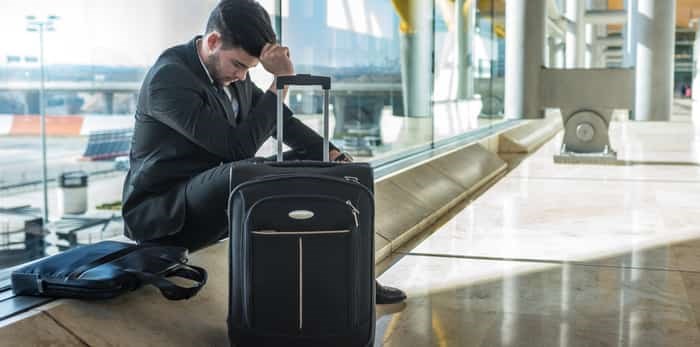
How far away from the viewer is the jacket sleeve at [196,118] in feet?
9.15

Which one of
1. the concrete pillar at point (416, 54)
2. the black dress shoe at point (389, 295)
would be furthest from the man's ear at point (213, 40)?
the concrete pillar at point (416, 54)

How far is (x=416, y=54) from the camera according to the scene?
307 inches

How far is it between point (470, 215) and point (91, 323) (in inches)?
141

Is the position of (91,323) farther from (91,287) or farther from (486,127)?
(486,127)

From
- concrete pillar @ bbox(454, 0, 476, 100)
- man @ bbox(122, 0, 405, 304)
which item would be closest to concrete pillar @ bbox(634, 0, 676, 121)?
concrete pillar @ bbox(454, 0, 476, 100)

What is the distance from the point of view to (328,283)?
2.47m

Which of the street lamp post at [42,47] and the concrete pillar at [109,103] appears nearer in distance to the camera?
the street lamp post at [42,47]

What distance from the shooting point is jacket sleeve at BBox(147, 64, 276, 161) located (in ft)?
9.15

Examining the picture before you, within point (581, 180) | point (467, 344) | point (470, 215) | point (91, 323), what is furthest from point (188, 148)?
point (581, 180)

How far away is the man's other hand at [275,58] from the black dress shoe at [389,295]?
3.16 feet

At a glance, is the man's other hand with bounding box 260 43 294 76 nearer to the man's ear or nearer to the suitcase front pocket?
the man's ear

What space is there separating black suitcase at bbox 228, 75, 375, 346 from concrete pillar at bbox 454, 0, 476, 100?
25.6 feet

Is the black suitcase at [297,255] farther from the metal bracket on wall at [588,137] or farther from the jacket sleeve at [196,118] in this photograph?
the metal bracket on wall at [588,137]

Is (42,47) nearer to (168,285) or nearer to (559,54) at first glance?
(168,285)
